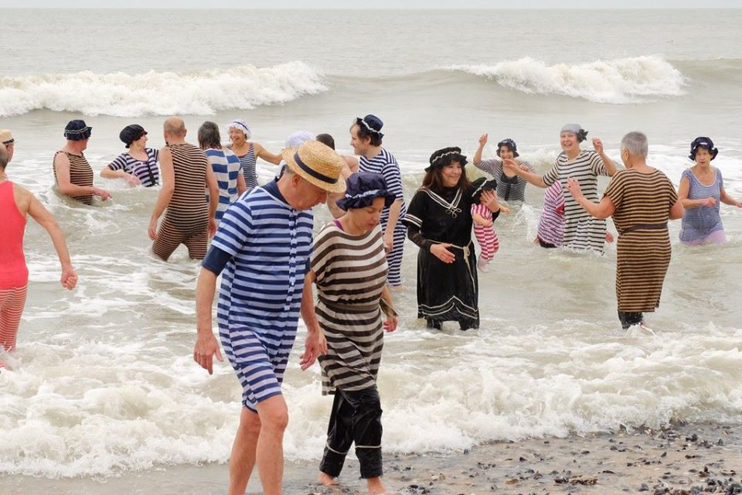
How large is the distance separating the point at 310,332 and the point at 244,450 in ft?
2.14

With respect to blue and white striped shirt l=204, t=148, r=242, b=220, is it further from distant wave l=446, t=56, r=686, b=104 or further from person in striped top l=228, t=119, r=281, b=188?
distant wave l=446, t=56, r=686, b=104

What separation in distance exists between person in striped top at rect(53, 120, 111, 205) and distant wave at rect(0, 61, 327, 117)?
53.3 feet

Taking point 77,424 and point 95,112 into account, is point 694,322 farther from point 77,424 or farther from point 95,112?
point 95,112

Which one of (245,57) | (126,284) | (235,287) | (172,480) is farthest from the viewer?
(245,57)

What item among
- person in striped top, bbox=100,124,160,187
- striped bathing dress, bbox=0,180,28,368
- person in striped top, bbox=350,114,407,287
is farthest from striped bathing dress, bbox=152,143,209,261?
striped bathing dress, bbox=0,180,28,368

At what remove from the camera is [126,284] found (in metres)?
10.8

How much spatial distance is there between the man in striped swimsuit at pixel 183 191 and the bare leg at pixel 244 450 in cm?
549

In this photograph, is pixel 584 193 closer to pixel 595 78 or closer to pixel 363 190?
pixel 363 190

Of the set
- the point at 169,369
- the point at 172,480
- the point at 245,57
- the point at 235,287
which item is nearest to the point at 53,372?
the point at 169,369

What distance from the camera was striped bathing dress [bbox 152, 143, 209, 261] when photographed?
33.4 feet

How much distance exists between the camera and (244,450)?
492 centimetres

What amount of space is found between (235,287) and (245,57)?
52021 millimetres

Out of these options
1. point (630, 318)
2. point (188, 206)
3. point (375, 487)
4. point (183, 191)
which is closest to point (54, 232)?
point (375, 487)

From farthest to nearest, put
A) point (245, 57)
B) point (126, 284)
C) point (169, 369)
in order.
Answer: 1. point (245, 57)
2. point (126, 284)
3. point (169, 369)
